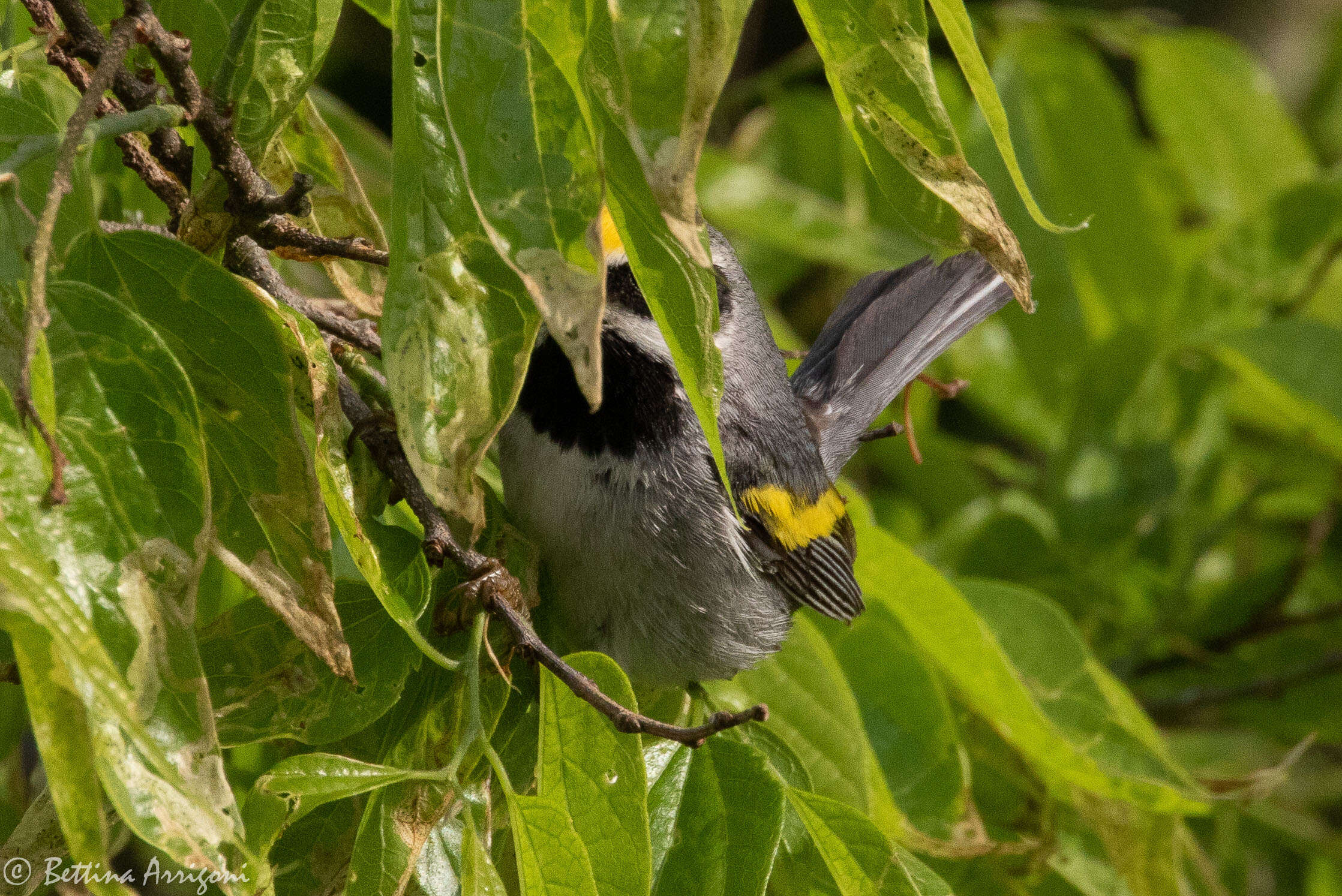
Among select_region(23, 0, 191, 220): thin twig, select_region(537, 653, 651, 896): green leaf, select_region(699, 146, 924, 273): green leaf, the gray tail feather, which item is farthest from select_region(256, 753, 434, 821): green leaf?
select_region(699, 146, 924, 273): green leaf

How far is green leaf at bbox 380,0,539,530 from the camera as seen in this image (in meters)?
1.27

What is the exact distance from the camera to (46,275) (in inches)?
47.9

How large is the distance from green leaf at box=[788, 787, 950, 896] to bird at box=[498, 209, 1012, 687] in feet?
1.62

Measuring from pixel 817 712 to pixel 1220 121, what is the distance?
11.8 ft

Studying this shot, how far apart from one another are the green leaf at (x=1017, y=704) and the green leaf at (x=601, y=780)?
3.62 feet

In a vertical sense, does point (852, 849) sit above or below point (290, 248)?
below

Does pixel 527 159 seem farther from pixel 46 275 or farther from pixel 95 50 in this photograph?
pixel 95 50

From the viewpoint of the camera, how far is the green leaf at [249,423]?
137 cm

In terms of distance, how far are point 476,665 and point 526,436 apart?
805 millimetres

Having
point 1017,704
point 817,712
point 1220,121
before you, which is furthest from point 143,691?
point 1220,121

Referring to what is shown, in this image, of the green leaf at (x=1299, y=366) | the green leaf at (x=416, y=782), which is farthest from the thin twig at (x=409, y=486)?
the green leaf at (x=1299, y=366)

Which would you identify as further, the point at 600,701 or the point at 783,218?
the point at 783,218

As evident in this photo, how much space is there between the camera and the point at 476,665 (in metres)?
1.58

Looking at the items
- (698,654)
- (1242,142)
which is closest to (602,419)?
(698,654)
